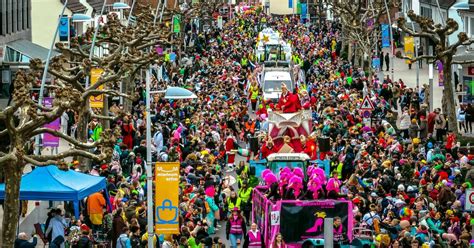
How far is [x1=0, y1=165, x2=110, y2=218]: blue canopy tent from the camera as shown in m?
30.6

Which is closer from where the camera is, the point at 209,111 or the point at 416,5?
the point at 209,111

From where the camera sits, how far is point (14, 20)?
70125 millimetres

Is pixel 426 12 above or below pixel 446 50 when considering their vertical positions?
above

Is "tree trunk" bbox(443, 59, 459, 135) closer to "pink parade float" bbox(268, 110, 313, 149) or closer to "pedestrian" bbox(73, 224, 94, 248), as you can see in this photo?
"pink parade float" bbox(268, 110, 313, 149)

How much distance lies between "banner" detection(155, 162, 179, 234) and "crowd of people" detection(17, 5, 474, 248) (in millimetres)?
376

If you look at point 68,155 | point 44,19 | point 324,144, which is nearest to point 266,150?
point 324,144

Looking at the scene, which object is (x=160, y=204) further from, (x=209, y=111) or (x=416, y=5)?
(x=416, y=5)

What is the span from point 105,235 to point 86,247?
3064mm

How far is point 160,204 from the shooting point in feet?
92.7

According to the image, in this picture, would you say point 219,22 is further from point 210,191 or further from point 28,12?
point 210,191

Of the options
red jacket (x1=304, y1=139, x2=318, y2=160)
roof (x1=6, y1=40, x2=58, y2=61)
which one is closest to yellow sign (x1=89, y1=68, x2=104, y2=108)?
red jacket (x1=304, y1=139, x2=318, y2=160)

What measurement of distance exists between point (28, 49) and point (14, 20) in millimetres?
2196

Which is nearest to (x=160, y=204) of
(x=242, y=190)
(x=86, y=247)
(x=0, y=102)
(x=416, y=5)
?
(x=86, y=247)

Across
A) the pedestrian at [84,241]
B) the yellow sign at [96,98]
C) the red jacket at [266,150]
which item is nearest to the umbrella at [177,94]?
the pedestrian at [84,241]
